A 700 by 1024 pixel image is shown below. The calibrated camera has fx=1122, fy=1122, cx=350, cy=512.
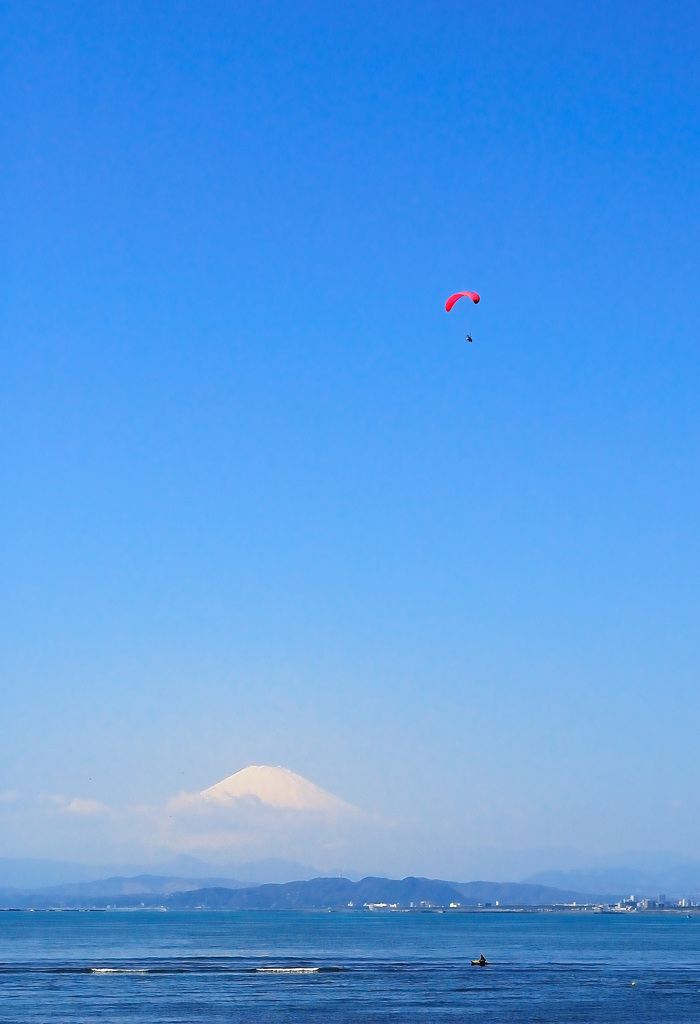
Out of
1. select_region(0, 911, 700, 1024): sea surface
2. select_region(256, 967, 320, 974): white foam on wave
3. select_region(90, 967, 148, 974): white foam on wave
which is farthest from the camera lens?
select_region(256, 967, 320, 974): white foam on wave

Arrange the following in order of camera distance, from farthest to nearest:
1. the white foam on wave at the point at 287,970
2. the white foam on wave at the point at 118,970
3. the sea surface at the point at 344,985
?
1. the white foam on wave at the point at 287,970
2. the white foam on wave at the point at 118,970
3. the sea surface at the point at 344,985

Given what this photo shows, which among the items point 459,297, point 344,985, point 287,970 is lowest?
point 287,970

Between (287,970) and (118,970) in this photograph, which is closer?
(118,970)

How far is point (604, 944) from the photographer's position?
184m

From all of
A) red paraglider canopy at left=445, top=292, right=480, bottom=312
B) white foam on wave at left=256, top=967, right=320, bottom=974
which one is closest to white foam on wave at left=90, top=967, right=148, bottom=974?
Answer: white foam on wave at left=256, top=967, right=320, bottom=974

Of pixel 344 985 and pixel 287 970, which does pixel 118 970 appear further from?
pixel 344 985

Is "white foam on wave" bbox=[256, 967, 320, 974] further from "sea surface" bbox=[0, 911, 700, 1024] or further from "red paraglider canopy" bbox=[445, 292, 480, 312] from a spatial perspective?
"red paraglider canopy" bbox=[445, 292, 480, 312]

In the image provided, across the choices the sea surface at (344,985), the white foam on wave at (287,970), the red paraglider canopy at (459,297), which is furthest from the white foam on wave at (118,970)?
the red paraglider canopy at (459,297)

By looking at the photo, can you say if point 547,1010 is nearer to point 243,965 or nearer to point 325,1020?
point 325,1020

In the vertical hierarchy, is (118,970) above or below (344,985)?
below

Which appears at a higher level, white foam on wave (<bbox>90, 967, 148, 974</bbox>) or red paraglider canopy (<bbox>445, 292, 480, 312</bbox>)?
red paraglider canopy (<bbox>445, 292, 480, 312</bbox>)

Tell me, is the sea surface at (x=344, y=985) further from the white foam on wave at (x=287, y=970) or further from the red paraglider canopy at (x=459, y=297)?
the red paraglider canopy at (x=459, y=297)

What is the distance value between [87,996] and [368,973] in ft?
110

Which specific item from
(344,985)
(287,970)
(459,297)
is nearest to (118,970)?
(287,970)
